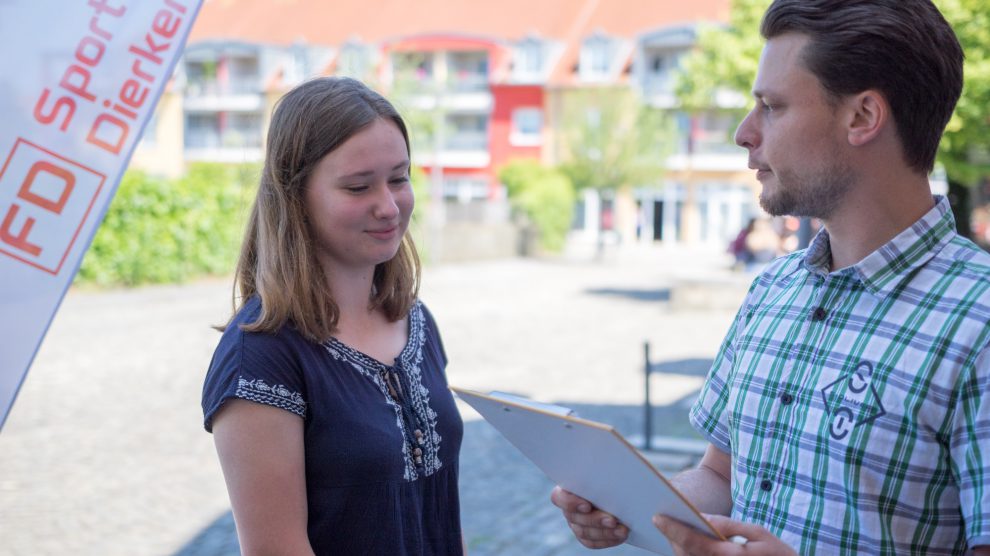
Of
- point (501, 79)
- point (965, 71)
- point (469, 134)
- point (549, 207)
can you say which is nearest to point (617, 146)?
point (549, 207)

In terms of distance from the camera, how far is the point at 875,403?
1770 millimetres

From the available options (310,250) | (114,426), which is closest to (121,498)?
(114,426)

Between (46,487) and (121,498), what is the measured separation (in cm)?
62

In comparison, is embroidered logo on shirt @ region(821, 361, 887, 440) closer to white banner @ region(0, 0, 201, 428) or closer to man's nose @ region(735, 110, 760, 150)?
man's nose @ region(735, 110, 760, 150)

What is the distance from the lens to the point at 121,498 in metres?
6.75

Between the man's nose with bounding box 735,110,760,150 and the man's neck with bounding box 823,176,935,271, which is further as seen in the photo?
the man's nose with bounding box 735,110,760,150

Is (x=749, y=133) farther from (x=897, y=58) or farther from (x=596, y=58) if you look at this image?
(x=596, y=58)

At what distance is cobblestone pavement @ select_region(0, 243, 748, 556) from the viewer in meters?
6.14

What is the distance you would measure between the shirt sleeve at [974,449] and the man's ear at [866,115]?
1.37 ft

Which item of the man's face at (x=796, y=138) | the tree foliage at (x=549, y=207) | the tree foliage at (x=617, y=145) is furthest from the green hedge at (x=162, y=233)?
the tree foliage at (x=617, y=145)

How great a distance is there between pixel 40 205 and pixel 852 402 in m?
1.69

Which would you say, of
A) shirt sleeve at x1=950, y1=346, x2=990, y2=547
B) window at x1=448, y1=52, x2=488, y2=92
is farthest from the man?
window at x1=448, y1=52, x2=488, y2=92

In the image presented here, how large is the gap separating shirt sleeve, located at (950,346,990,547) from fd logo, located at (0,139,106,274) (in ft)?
5.90

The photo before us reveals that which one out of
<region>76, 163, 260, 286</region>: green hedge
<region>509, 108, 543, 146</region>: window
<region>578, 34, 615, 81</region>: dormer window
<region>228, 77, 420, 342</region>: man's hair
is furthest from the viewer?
<region>509, 108, 543, 146</region>: window
